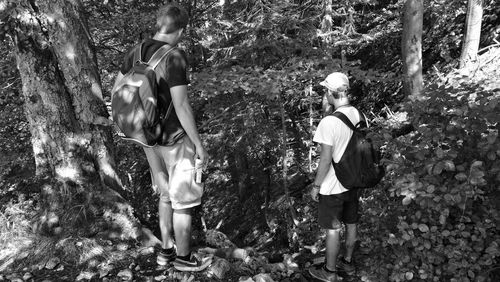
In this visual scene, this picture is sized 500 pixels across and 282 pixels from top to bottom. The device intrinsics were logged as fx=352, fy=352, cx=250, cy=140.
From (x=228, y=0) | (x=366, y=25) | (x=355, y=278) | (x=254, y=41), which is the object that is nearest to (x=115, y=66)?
(x=228, y=0)

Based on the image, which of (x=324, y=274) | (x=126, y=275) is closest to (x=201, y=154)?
(x=126, y=275)

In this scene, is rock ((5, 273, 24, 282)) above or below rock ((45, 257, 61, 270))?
below

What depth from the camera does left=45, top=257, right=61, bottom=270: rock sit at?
3591 millimetres

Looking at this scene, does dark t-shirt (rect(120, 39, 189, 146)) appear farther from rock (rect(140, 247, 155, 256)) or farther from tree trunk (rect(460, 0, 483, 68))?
tree trunk (rect(460, 0, 483, 68))

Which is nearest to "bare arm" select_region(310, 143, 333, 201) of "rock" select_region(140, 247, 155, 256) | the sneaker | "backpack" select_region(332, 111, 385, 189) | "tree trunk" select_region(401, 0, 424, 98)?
"backpack" select_region(332, 111, 385, 189)

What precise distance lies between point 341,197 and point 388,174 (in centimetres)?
113

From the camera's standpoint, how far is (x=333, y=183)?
3232 millimetres

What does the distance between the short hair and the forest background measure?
1.90 m

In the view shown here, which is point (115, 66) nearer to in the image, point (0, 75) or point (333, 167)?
point (0, 75)

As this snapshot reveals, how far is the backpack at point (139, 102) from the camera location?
2660mm

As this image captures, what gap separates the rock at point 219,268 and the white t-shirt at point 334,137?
1215mm

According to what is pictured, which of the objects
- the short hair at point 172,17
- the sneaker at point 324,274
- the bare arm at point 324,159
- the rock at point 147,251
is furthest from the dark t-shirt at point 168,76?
the sneaker at point 324,274

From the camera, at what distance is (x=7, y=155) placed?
8.87 m

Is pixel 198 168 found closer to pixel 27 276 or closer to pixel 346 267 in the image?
pixel 346 267
